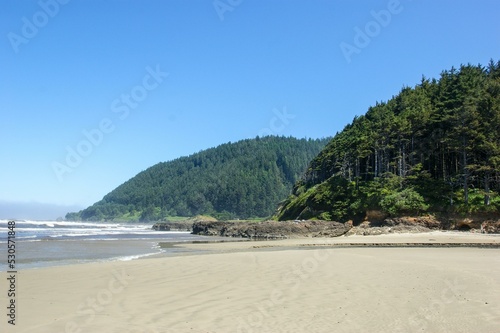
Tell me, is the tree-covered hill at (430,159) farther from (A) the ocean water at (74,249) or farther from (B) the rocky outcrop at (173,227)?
(B) the rocky outcrop at (173,227)

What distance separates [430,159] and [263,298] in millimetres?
56387

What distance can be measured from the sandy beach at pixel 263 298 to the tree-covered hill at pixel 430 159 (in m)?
32.0

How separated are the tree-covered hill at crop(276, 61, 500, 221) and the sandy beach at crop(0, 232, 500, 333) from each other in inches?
1260

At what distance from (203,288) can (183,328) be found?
14.9 feet

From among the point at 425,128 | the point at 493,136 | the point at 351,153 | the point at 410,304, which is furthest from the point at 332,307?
the point at 351,153

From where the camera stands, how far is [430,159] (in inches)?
2389

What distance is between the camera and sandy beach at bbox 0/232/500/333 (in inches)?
356

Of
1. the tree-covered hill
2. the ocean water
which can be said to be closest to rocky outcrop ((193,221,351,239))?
the tree-covered hill

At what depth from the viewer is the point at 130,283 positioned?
48.3 feet

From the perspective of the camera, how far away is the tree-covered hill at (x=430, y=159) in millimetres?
47625

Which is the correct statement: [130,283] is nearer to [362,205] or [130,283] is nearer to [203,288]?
[203,288]

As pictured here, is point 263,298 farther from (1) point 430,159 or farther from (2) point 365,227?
(1) point 430,159

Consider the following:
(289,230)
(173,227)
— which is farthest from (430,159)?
(173,227)

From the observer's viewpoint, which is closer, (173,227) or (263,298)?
(263,298)
